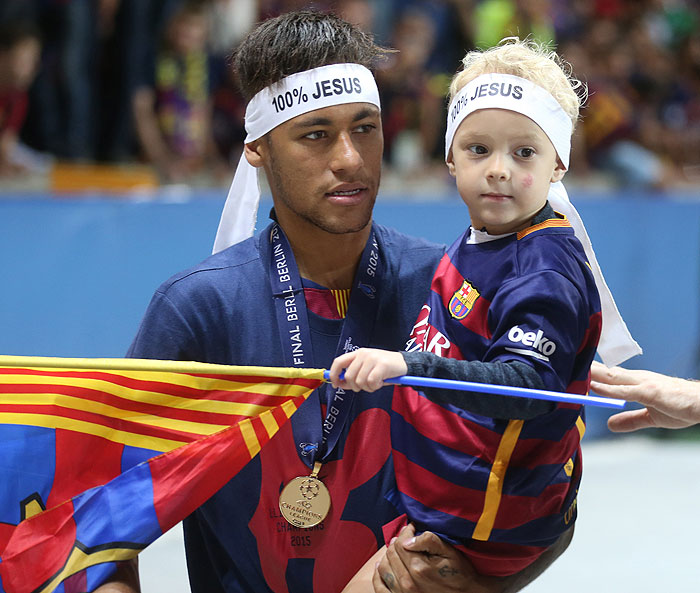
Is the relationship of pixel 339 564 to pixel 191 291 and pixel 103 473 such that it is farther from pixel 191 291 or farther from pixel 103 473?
pixel 191 291

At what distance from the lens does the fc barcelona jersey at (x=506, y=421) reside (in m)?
1.72

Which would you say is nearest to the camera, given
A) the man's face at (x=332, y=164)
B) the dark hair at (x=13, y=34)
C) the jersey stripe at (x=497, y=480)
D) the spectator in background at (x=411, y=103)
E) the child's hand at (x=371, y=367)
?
the child's hand at (x=371, y=367)

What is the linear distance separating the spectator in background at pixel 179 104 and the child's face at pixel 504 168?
10.6 feet

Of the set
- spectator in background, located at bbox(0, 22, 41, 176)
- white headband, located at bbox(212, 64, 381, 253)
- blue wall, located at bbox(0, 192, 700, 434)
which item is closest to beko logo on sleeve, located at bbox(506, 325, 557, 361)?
white headband, located at bbox(212, 64, 381, 253)

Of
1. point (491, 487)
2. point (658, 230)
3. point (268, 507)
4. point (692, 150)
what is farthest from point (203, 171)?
point (692, 150)

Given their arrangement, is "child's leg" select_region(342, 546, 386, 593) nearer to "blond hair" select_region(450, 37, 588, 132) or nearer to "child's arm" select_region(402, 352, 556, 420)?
"child's arm" select_region(402, 352, 556, 420)

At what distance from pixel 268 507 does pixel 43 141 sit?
324 centimetres

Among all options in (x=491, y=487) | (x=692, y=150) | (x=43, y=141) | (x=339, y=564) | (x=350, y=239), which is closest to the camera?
(x=491, y=487)

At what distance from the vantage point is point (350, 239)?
2201 millimetres

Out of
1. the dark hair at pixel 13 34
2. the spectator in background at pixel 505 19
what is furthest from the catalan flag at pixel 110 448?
the spectator in background at pixel 505 19

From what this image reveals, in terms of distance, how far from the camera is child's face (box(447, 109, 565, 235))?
1846mm

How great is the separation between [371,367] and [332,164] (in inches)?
Answer: 24.0

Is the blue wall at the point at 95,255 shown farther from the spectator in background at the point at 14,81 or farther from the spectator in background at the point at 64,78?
the spectator in background at the point at 64,78

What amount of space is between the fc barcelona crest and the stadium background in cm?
188
